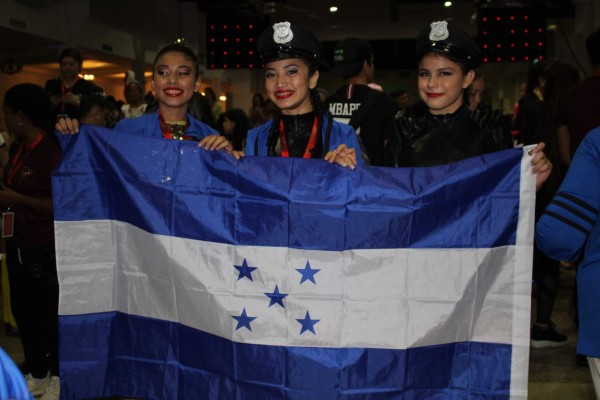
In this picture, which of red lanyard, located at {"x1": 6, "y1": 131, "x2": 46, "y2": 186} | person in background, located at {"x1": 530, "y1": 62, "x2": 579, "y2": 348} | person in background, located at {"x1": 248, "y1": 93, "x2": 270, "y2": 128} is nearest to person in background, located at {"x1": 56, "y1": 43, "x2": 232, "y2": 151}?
red lanyard, located at {"x1": 6, "y1": 131, "x2": 46, "y2": 186}

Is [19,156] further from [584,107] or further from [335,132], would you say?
[584,107]

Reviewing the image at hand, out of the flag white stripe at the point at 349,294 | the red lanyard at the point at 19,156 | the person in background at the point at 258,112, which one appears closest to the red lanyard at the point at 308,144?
the flag white stripe at the point at 349,294

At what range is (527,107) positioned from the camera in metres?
6.15

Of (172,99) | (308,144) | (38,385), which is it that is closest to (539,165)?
(308,144)

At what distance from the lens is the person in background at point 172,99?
11.1 feet

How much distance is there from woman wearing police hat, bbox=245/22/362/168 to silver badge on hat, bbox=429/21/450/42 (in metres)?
0.50

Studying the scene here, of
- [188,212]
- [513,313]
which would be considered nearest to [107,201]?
[188,212]

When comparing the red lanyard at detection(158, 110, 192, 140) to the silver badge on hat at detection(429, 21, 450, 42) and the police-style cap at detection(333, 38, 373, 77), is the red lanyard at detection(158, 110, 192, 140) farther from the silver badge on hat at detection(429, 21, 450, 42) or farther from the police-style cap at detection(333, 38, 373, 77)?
the police-style cap at detection(333, 38, 373, 77)

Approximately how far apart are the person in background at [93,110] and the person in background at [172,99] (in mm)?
1990

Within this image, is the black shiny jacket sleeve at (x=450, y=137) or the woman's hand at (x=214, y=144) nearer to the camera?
the woman's hand at (x=214, y=144)

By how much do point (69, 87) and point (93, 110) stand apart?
29.7 inches

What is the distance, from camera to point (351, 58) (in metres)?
5.23

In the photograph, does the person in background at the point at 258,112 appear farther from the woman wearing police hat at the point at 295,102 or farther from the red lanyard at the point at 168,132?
the woman wearing police hat at the point at 295,102

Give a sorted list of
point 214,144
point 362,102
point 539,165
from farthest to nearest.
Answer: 1. point 362,102
2. point 214,144
3. point 539,165
